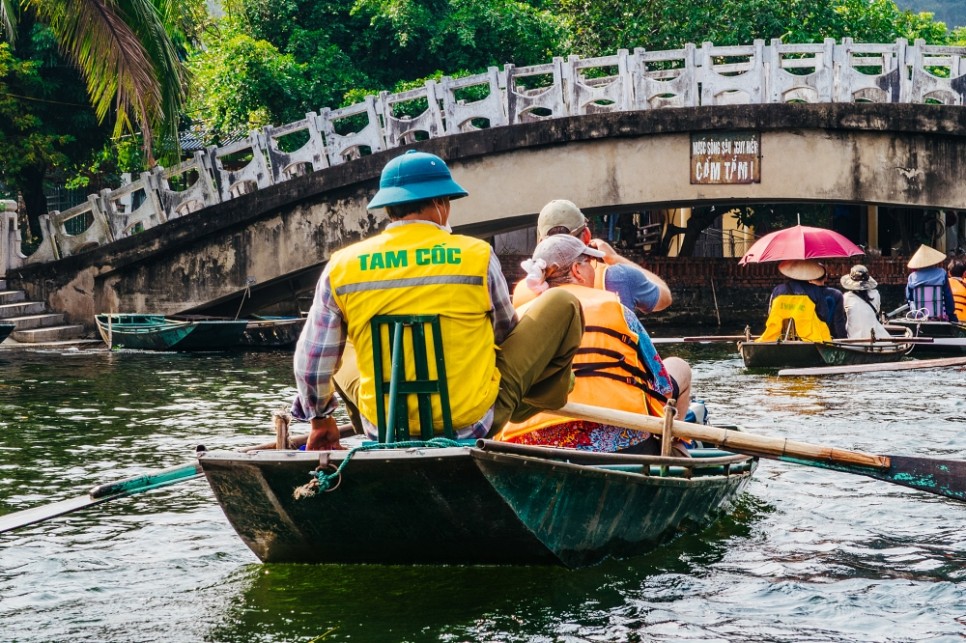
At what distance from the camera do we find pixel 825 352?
13828mm

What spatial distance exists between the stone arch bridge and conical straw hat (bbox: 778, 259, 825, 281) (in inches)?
206

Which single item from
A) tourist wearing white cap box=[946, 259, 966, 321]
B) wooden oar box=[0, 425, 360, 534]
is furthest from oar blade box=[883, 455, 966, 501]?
tourist wearing white cap box=[946, 259, 966, 321]

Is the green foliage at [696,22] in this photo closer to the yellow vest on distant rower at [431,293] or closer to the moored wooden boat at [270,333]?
the moored wooden boat at [270,333]

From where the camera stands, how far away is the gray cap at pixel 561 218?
6.60 metres

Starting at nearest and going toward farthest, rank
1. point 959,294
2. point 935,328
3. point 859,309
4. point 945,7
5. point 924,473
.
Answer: point 924,473
point 859,309
point 935,328
point 959,294
point 945,7

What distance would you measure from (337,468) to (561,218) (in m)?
1.99

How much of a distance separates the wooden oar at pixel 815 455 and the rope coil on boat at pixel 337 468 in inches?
27.3

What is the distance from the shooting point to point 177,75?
60.2ft

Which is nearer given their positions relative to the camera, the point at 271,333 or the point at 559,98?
the point at 559,98

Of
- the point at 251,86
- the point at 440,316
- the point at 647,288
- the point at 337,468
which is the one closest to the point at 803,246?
the point at 647,288

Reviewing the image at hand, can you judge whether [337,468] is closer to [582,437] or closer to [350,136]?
[582,437]

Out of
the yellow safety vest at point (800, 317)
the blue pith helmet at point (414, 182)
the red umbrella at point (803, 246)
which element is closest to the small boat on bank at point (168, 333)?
the red umbrella at point (803, 246)

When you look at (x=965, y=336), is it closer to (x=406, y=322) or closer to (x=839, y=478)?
(x=839, y=478)

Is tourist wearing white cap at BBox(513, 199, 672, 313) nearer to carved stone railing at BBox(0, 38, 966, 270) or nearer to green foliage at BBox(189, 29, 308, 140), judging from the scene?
carved stone railing at BBox(0, 38, 966, 270)
